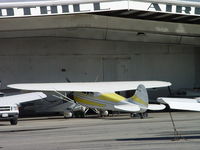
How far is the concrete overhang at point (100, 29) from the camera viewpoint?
126 feet

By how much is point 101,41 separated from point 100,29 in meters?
3.95

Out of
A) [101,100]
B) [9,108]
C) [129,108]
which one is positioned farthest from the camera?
[101,100]

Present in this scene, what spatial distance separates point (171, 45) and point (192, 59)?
2329 mm

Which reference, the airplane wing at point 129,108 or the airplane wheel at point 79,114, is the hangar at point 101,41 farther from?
the airplane wing at point 129,108

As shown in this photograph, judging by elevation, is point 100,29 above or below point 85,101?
above

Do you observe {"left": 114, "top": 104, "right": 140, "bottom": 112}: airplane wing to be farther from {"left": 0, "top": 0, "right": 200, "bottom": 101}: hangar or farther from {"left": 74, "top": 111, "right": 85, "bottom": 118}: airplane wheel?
{"left": 0, "top": 0, "right": 200, "bottom": 101}: hangar

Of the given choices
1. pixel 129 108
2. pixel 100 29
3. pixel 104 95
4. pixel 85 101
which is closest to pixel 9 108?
pixel 129 108

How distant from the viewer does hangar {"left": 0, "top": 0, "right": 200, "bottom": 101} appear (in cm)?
3588

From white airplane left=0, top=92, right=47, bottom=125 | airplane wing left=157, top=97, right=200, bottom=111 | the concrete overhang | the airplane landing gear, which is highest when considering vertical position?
the concrete overhang

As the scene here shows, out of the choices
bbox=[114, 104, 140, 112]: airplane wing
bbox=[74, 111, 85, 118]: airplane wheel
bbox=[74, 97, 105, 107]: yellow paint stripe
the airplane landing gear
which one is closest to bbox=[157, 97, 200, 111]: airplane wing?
bbox=[114, 104, 140, 112]: airplane wing

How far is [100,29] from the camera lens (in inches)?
1620

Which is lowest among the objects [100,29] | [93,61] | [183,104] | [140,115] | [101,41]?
[140,115]

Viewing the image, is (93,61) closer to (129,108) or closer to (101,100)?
(101,100)

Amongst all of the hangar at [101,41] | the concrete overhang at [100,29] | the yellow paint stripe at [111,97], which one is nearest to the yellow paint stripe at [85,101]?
the yellow paint stripe at [111,97]
